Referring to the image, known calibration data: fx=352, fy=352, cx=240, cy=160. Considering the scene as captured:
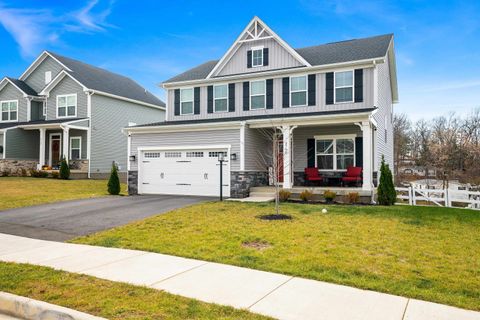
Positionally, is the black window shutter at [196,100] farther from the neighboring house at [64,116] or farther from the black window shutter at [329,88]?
the neighboring house at [64,116]

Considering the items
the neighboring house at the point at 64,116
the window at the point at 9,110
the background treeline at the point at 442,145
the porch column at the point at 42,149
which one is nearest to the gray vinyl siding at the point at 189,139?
the neighboring house at the point at 64,116

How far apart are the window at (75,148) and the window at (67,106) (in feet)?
5.99

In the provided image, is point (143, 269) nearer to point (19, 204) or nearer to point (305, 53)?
point (19, 204)

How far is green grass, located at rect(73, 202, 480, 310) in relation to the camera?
507cm

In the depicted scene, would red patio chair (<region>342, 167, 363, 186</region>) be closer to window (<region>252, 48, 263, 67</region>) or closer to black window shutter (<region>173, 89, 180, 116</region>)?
window (<region>252, 48, 263, 67</region>)

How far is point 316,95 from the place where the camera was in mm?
17250

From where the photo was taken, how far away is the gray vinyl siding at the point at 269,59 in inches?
714

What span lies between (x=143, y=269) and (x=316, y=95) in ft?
44.9

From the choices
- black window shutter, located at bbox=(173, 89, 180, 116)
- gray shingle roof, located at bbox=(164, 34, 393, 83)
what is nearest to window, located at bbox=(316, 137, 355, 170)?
gray shingle roof, located at bbox=(164, 34, 393, 83)

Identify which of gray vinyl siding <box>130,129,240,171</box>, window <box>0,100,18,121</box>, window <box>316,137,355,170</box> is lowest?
window <box>316,137,355,170</box>

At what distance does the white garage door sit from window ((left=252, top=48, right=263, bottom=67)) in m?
5.70

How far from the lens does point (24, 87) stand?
1079 inches

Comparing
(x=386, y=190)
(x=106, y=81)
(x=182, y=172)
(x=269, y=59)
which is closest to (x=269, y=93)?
(x=269, y=59)

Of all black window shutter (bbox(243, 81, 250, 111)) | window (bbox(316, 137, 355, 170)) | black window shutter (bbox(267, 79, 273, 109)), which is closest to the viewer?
window (bbox(316, 137, 355, 170))
